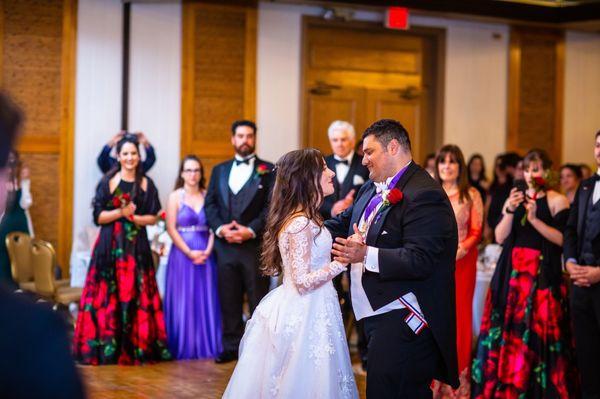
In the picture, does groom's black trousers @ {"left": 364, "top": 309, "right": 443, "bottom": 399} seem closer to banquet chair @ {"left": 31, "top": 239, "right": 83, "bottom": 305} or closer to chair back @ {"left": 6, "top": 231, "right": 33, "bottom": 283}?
banquet chair @ {"left": 31, "top": 239, "right": 83, "bottom": 305}

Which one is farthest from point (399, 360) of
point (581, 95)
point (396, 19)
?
point (581, 95)

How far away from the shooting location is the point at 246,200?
7121mm

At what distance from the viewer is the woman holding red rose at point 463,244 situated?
5777mm

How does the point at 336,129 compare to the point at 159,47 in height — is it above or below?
below

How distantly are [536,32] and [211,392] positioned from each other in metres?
7.33

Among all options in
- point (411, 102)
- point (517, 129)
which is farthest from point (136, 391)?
point (517, 129)

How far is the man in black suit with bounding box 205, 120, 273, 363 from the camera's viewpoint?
7.11 m

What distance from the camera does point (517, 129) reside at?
11438 mm

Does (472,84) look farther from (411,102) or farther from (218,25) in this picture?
(218,25)

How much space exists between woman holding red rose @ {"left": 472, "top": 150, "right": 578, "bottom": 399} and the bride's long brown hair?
5.89 ft

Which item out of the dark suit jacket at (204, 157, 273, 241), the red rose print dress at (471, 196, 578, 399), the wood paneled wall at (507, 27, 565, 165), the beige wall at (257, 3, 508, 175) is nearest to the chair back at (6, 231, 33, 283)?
the dark suit jacket at (204, 157, 273, 241)

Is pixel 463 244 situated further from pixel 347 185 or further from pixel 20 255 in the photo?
pixel 20 255

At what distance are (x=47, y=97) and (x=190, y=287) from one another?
3136 mm

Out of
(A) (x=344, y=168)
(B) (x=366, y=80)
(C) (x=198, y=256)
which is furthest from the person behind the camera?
(B) (x=366, y=80)
